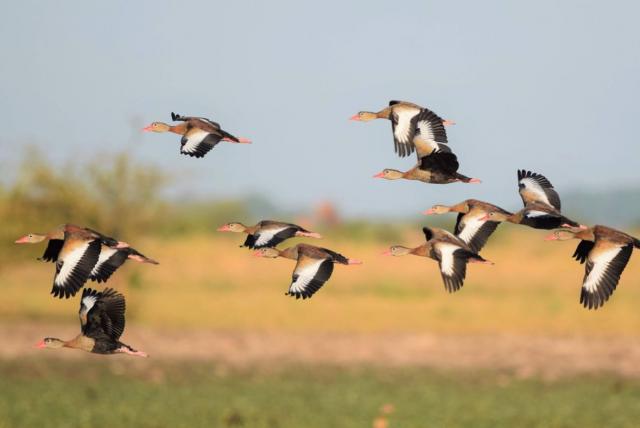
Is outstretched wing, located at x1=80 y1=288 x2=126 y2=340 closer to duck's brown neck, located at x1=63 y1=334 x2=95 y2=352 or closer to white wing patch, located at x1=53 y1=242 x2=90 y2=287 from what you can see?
duck's brown neck, located at x1=63 y1=334 x2=95 y2=352

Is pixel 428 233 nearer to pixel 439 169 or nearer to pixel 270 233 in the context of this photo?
pixel 439 169

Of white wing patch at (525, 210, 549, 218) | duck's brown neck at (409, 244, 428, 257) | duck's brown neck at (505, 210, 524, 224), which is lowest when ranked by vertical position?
duck's brown neck at (409, 244, 428, 257)

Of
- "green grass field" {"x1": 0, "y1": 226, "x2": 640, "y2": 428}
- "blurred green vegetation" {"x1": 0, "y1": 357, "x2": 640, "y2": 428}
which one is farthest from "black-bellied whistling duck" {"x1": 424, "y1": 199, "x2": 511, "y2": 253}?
"green grass field" {"x1": 0, "y1": 226, "x2": 640, "y2": 428}

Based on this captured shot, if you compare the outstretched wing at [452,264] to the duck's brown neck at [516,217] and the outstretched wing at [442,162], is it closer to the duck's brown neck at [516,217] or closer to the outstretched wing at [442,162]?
the duck's brown neck at [516,217]

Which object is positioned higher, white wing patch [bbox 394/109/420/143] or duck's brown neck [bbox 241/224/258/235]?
white wing patch [bbox 394/109/420/143]

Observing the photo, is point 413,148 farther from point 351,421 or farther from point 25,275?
point 25,275

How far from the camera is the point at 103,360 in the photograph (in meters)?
42.2

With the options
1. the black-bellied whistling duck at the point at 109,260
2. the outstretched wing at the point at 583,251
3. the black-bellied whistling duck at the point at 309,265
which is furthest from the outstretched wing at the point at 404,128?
the black-bellied whistling duck at the point at 109,260

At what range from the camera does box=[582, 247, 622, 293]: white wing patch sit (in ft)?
18.9

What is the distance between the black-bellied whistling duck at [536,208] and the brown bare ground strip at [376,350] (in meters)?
34.9

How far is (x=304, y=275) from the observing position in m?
5.77

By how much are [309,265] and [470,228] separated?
900 mm

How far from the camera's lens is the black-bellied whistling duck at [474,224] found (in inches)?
241

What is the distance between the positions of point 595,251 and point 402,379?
1334 inches
